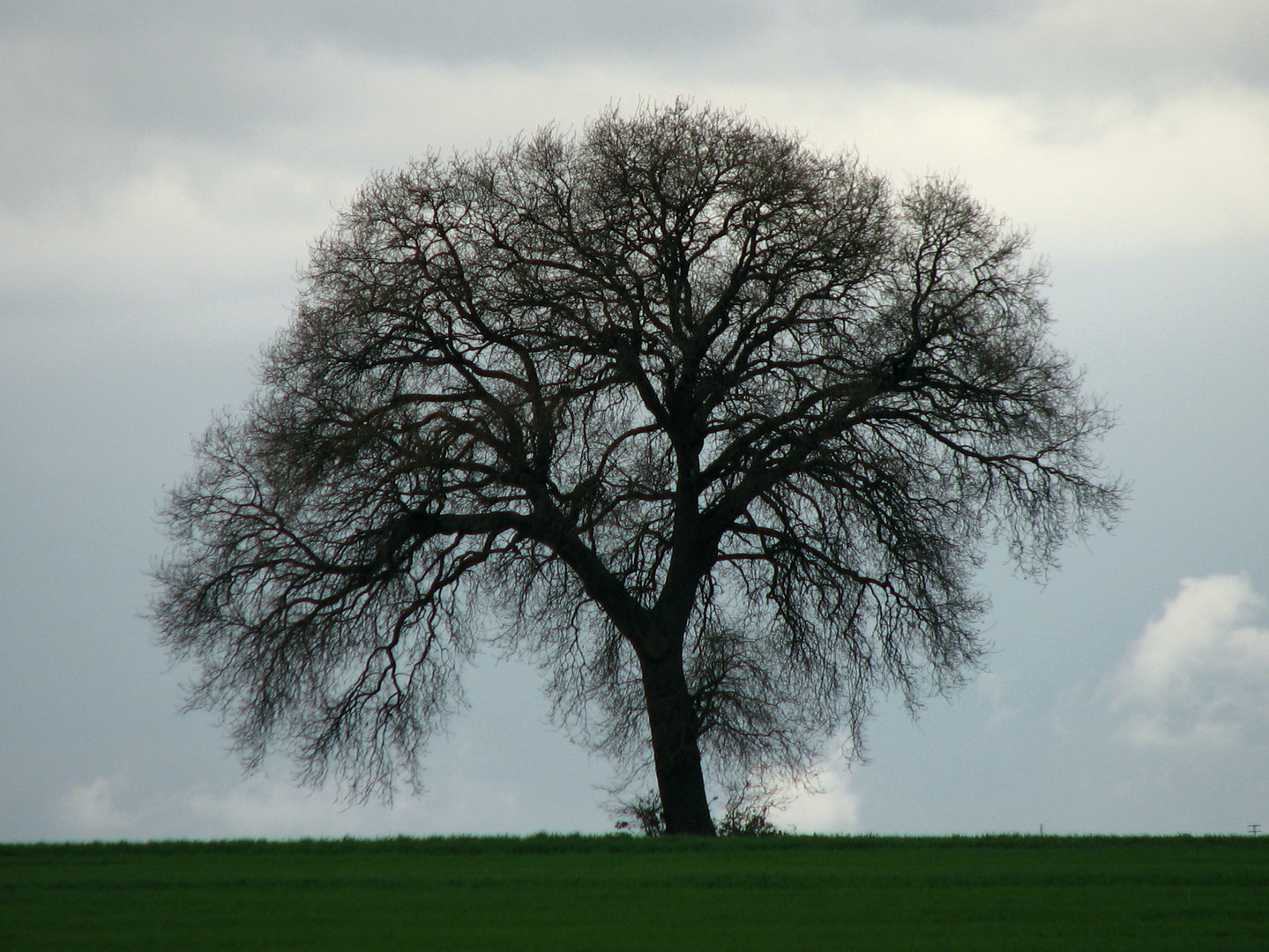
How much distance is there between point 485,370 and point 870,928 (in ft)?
35.0

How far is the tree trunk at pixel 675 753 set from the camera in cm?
1864

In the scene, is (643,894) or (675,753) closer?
(643,894)

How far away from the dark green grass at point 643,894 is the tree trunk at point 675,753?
1592 millimetres

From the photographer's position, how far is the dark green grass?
1101cm

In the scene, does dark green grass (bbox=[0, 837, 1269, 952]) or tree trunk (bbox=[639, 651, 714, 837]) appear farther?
tree trunk (bbox=[639, 651, 714, 837])

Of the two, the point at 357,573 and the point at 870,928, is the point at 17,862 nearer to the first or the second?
the point at 357,573

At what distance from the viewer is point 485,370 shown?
19.2 meters

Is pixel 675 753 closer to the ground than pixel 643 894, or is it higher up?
higher up

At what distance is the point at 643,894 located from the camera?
13.1 meters

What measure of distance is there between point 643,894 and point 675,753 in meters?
5.59

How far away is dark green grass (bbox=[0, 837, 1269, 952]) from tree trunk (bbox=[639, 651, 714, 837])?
1592 mm

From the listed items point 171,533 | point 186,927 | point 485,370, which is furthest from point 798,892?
point 171,533

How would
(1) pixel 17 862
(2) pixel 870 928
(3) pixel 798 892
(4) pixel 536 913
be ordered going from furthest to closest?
(1) pixel 17 862 < (3) pixel 798 892 < (4) pixel 536 913 < (2) pixel 870 928

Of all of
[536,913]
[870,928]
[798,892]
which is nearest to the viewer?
[870,928]
